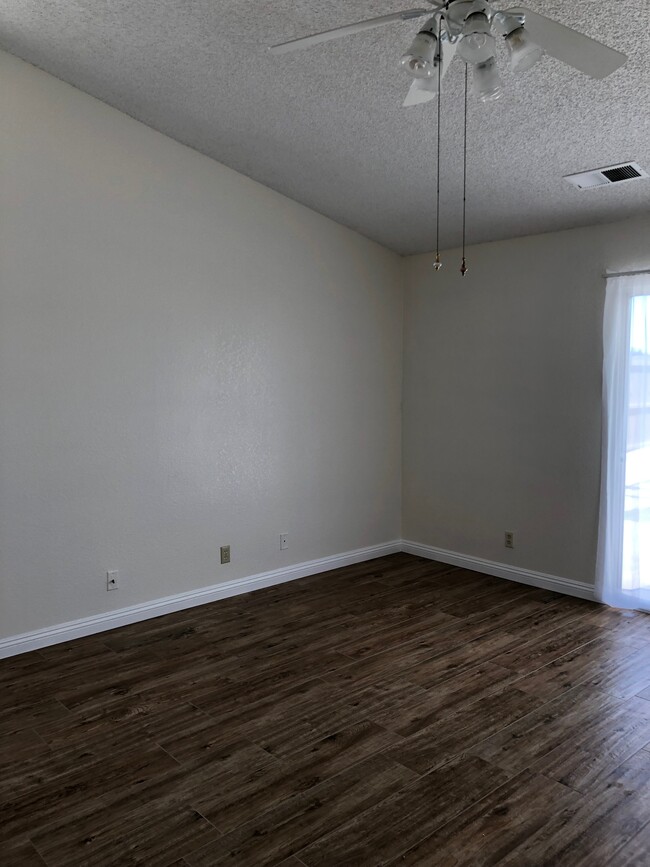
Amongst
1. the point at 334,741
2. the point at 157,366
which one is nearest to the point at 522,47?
the point at 334,741

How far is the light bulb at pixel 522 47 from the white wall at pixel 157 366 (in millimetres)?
2669

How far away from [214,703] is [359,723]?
69 cm

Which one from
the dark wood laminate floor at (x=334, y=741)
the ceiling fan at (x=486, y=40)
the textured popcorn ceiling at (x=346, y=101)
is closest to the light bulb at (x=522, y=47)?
the ceiling fan at (x=486, y=40)

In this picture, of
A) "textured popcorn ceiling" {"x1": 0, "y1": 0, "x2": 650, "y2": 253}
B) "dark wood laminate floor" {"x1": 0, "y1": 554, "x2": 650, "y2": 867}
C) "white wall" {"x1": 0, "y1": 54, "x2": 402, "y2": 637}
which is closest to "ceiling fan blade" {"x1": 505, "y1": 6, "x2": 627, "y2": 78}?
"textured popcorn ceiling" {"x1": 0, "y1": 0, "x2": 650, "y2": 253}

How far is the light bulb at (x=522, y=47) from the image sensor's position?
1817mm

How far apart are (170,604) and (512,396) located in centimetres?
287

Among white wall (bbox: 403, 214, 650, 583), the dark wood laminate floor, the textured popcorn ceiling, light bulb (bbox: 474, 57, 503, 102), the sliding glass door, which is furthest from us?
white wall (bbox: 403, 214, 650, 583)

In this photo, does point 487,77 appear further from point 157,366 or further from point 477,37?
point 157,366

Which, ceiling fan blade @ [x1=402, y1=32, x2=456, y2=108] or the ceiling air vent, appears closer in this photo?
ceiling fan blade @ [x1=402, y1=32, x2=456, y2=108]

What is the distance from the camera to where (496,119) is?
330 cm

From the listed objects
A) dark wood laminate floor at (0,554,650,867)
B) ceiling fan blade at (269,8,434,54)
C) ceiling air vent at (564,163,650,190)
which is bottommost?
dark wood laminate floor at (0,554,650,867)

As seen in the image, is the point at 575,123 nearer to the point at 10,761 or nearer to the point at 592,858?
the point at 592,858

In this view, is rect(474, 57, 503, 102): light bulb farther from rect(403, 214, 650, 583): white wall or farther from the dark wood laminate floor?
the dark wood laminate floor

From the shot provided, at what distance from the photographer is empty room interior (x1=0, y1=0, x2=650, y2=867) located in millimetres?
2293
